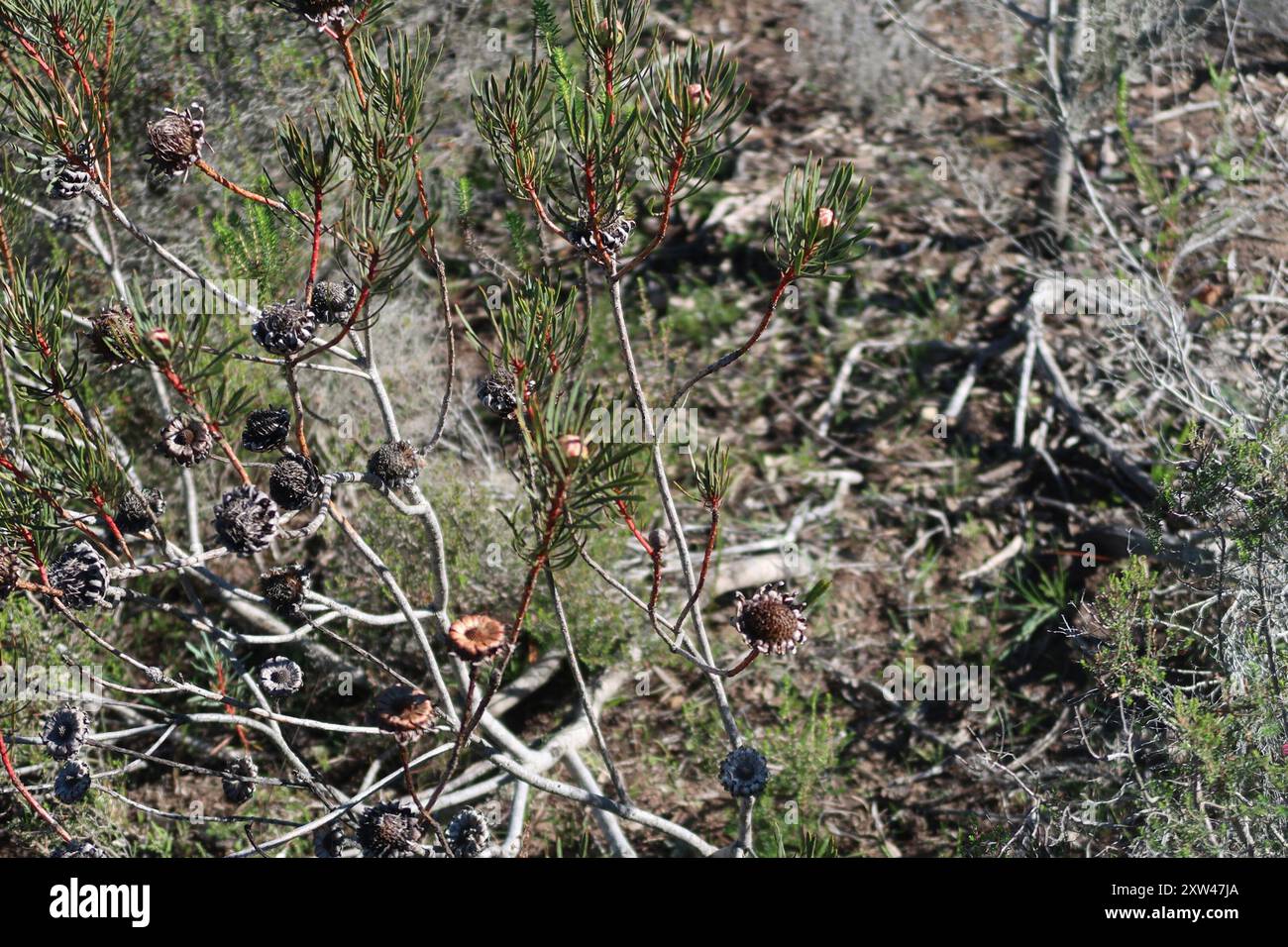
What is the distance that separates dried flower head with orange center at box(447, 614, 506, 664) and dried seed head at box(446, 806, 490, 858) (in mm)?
756

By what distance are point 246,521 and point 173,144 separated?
655 millimetres

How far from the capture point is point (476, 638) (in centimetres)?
175

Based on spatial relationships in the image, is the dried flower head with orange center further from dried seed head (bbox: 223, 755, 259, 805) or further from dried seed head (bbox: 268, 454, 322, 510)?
dried seed head (bbox: 223, 755, 259, 805)

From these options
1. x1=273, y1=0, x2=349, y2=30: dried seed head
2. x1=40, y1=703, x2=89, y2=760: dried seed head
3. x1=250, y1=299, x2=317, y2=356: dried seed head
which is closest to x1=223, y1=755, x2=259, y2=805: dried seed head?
x1=40, y1=703, x2=89, y2=760: dried seed head

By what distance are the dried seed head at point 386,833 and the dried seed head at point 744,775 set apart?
2.05ft

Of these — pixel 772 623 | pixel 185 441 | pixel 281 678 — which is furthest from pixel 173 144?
pixel 772 623

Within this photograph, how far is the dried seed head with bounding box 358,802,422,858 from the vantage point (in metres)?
2.06

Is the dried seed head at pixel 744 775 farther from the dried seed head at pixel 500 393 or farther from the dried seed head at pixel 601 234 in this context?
the dried seed head at pixel 601 234

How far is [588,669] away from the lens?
3.84 meters

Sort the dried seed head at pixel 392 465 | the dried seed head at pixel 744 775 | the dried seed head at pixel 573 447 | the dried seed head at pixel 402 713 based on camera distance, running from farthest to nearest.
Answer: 1. the dried seed head at pixel 744 775
2. the dried seed head at pixel 392 465
3. the dried seed head at pixel 402 713
4. the dried seed head at pixel 573 447

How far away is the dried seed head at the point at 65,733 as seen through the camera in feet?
7.43

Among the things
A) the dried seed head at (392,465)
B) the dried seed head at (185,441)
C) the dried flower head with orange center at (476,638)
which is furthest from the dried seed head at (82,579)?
the dried flower head with orange center at (476,638)
